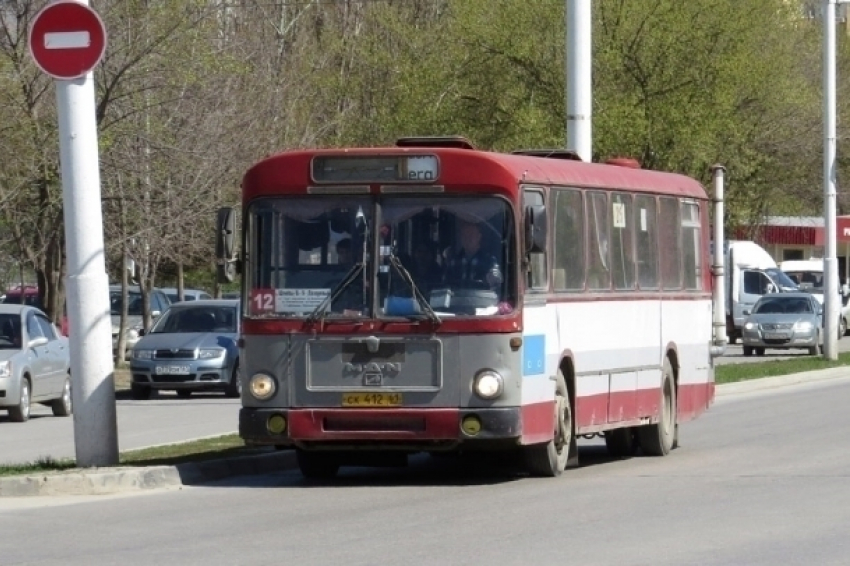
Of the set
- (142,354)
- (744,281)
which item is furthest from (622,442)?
(744,281)

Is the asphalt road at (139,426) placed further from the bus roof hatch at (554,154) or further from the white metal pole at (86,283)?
the bus roof hatch at (554,154)

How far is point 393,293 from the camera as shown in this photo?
14.9 m

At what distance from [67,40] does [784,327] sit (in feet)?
108

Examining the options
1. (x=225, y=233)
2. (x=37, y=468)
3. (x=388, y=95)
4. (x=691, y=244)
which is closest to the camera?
(x=225, y=233)

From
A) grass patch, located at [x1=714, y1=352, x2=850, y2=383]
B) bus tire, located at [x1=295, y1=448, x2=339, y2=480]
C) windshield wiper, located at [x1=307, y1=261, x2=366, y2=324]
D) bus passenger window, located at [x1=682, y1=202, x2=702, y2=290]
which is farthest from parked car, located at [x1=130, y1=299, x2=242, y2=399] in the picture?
windshield wiper, located at [x1=307, y1=261, x2=366, y2=324]

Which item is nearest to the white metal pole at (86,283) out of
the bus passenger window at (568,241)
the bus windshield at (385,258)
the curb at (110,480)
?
the curb at (110,480)

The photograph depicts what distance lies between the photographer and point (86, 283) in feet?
51.4

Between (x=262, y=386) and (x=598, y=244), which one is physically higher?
(x=598, y=244)

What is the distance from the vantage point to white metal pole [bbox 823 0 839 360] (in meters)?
38.4

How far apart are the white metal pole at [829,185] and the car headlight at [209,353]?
1337cm

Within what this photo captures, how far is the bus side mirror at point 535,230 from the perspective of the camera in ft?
48.9

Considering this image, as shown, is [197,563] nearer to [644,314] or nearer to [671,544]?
[671,544]

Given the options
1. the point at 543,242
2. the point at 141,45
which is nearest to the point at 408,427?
the point at 543,242

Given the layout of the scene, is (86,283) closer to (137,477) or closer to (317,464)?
(137,477)
